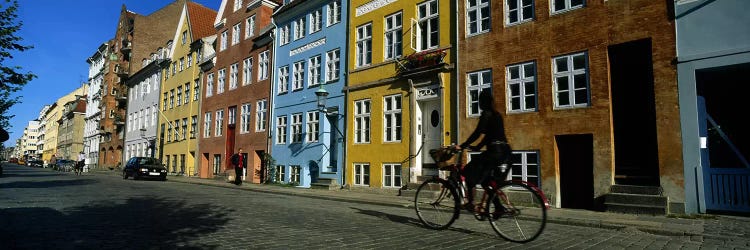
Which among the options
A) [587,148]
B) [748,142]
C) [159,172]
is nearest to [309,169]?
[159,172]

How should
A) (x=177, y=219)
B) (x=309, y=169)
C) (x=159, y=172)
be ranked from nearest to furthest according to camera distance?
(x=177, y=219)
(x=309, y=169)
(x=159, y=172)

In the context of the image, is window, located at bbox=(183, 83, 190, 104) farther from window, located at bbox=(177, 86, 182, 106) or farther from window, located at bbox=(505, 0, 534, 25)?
window, located at bbox=(505, 0, 534, 25)

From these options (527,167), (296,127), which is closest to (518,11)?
(527,167)

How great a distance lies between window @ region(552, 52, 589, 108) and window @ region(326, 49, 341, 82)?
1078 cm

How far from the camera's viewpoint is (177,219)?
8047mm

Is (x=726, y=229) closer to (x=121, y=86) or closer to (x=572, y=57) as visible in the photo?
(x=572, y=57)

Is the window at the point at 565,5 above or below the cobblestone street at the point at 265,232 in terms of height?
above

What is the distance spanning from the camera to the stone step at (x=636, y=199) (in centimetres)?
1064

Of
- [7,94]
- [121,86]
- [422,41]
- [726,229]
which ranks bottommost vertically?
[726,229]

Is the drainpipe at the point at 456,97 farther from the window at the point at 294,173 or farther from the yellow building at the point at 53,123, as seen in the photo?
the yellow building at the point at 53,123

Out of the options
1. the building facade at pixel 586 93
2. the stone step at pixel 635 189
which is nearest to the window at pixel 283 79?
the building facade at pixel 586 93

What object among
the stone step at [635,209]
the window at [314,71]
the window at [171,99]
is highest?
the window at [171,99]

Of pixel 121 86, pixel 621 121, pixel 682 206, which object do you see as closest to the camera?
pixel 682 206

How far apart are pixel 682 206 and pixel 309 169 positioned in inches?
616
